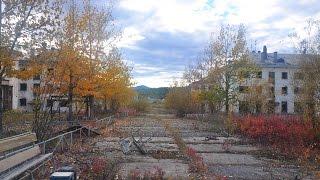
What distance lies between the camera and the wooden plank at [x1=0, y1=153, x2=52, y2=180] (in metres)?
9.43

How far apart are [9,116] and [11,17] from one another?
9604 mm

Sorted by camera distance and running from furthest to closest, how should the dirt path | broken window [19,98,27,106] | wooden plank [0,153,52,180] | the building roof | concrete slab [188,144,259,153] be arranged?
broken window [19,98,27,106] → the building roof → concrete slab [188,144,259,153] → the dirt path → wooden plank [0,153,52,180]

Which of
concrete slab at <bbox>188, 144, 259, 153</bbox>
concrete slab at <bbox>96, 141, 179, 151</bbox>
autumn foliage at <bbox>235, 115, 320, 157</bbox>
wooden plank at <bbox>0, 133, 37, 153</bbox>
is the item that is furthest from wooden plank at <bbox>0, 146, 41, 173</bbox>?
autumn foliage at <bbox>235, 115, 320, 157</bbox>

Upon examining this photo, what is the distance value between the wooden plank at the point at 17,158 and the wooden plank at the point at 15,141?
0.24 meters

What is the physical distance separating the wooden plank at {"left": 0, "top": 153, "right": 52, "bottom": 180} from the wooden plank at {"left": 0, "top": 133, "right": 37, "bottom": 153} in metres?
0.51

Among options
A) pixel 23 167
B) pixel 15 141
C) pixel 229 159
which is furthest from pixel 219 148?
pixel 23 167

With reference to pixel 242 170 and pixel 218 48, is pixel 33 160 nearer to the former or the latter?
pixel 242 170

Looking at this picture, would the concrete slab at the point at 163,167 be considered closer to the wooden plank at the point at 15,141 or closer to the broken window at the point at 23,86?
the wooden plank at the point at 15,141

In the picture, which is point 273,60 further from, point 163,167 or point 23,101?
point 163,167

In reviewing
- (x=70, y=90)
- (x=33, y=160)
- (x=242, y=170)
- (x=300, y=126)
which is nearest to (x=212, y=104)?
(x=70, y=90)

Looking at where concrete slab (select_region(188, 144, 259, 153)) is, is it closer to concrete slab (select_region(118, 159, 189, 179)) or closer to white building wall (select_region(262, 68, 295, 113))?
concrete slab (select_region(118, 159, 189, 179))

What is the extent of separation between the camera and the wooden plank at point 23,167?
9.43m

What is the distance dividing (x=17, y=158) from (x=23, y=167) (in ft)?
0.84

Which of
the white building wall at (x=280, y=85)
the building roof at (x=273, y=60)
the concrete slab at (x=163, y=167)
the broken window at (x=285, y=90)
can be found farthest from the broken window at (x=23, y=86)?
the concrete slab at (x=163, y=167)
